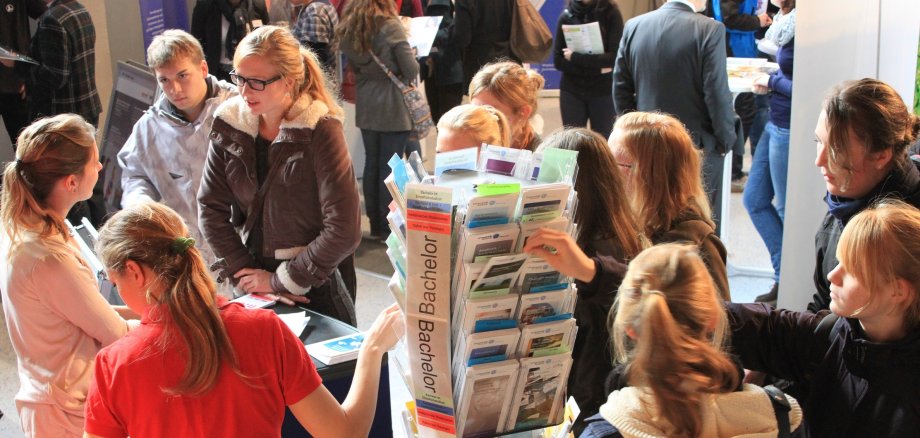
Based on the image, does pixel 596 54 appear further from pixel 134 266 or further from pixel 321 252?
pixel 134 266

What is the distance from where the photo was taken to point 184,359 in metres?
1.72

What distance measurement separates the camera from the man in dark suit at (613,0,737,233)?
458 cm

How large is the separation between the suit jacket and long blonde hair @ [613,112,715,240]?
2.14 meters

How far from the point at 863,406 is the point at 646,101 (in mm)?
3139

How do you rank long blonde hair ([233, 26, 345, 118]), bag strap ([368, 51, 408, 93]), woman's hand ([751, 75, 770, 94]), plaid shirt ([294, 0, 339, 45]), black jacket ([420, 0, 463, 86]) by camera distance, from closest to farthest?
long blonde hair ([233, 26, 345, 118]), woman's hand ([751, 75, 770, 94]), bag strap ([368, 51, 408, 93]), plaid shirt ([294, 0, 339, 45]), black jacket ([420, 0, 463, 86])

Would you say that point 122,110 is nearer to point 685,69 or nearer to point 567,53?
point 567,53

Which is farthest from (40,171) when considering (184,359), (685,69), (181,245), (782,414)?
(685,69)

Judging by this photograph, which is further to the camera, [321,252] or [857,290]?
[321,252]

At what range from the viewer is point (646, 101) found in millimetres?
4816

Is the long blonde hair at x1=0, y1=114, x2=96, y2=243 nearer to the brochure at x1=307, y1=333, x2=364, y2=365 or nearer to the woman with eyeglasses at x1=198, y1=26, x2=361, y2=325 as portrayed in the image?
the woman with eyeglasses at x1=198, y1=26, x2=361, y2=325

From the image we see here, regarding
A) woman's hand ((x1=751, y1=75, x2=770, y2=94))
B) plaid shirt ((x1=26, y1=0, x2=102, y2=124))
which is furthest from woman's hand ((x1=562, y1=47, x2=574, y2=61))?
plaid shirt ((x1=26, y1=0, x2=102, y2=124))

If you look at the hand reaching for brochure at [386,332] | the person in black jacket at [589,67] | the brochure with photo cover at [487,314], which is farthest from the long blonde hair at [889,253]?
the person in black jacket at [589,67]

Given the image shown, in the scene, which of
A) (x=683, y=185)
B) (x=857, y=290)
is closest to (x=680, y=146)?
(x=683, y=185)

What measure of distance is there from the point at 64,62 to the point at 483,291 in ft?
15.1
